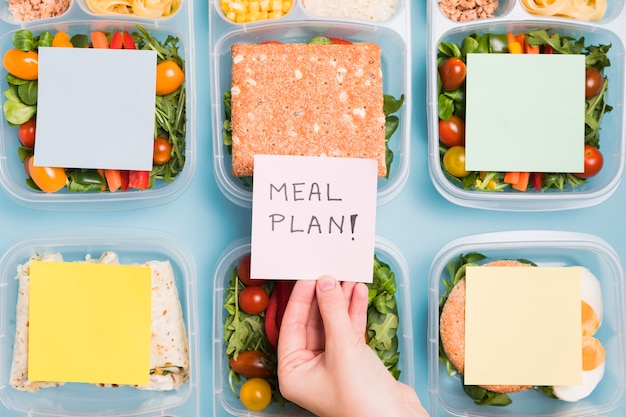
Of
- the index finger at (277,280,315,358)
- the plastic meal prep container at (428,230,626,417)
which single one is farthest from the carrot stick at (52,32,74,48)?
the plastic meal prep container at (428,230,626,417)

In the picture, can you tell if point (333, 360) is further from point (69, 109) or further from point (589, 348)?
point (69, 109)

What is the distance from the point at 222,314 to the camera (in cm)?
141

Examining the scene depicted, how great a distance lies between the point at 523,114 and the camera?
1.40 m

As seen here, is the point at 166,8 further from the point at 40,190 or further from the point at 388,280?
the point at 388,280

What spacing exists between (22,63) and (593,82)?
4.49 ft

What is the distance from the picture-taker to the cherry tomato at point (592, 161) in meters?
1.41

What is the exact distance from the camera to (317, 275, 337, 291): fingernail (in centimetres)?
124

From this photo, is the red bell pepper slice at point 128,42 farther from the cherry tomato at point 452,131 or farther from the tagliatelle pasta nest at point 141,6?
the cherry tomato at point 452,131

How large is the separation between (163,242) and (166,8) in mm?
570

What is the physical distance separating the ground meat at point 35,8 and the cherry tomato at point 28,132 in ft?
0.82

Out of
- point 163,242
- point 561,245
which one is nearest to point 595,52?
point 561,245

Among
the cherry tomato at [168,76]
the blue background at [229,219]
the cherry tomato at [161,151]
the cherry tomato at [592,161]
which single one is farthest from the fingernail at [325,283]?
the cherry tomato at [592,161]

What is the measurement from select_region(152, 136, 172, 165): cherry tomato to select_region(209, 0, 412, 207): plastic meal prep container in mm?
112

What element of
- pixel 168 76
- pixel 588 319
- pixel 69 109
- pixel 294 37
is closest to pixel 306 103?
pixel 294 37
